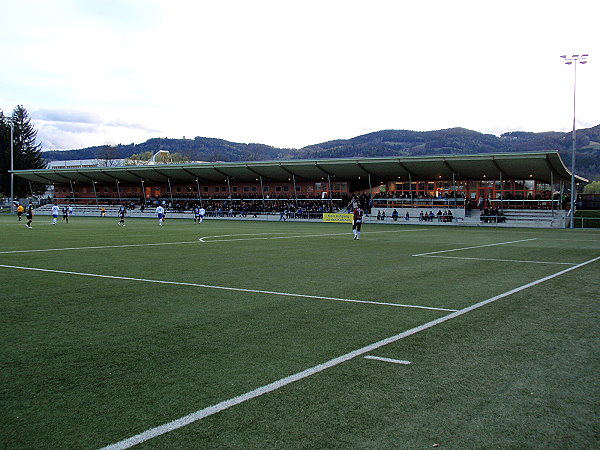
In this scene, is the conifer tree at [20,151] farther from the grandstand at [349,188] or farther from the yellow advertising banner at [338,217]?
the yellow advertising banner at [338,217]

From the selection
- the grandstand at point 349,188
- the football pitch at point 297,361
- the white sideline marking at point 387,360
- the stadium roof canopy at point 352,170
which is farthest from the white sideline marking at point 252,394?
the stadium roof canopy at point 352,170

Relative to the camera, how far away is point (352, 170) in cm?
6019

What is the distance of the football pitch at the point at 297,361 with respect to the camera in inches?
163

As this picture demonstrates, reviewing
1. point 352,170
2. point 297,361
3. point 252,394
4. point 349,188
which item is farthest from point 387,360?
point 349,188

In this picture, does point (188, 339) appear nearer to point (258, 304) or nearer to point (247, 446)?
point (258, 304)

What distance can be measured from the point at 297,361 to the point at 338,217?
4880 centimetres

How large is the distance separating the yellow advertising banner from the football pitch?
40232mm

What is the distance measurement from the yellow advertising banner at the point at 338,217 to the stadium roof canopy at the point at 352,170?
6838mm

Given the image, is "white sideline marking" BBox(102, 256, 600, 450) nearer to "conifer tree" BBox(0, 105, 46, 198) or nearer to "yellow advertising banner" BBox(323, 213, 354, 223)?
"yellow advertising banner" BBox(323, 213, 354, 223)

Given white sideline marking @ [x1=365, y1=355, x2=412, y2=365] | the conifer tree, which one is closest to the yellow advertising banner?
white sideline marking @ [x1=365, y1=355, x2=412, y2=365]

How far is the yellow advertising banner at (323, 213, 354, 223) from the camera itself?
52.9 m

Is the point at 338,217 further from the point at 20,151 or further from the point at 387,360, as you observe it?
the point at 20,151

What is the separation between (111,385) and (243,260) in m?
11.3

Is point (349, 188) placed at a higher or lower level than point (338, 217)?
higher
